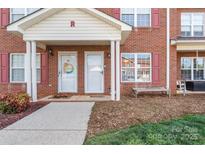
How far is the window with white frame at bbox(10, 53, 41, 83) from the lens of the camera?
15867 millimetres

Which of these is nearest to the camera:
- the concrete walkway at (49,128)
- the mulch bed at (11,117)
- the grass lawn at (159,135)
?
the grass lawn at (159,135)

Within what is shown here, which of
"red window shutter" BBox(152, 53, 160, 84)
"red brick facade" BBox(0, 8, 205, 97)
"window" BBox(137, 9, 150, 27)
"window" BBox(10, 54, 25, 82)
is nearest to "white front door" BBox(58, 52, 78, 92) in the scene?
"red brick facade" BBox(0, 8, 205, 97)

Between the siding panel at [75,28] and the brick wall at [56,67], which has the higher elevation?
the siding panel at [75,28]

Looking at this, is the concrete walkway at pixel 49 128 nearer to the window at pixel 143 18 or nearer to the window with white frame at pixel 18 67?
the window with white frame at pixel 18 67

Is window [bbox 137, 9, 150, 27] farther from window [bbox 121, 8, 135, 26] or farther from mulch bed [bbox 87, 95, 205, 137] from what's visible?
mulch bed [bbox 87, 95, 205, 137]

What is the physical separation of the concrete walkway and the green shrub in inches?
25.7

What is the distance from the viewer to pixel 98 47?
52.3ft

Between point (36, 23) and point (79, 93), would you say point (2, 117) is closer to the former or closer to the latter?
point (36, 23)

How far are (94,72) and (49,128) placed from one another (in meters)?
8.85

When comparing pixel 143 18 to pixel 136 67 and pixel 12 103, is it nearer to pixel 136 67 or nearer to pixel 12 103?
pixel 136 67

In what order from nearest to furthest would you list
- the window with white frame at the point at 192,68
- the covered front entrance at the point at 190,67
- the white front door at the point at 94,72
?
the white front door at the point at 94,72 < the covered front entrance at the point at 190,67 < the window with white frame at the point at 192,68

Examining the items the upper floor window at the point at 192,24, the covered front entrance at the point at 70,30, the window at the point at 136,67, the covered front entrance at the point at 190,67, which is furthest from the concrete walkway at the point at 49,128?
the upper floor window at the point at 192,24

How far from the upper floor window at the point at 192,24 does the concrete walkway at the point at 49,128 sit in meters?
10.7

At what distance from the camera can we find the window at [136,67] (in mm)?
15984
